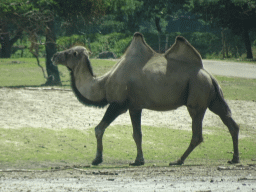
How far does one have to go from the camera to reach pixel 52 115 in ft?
43.5

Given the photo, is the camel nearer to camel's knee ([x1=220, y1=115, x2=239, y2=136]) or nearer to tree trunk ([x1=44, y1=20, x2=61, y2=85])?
camel's knee ([x1=220, y1=115, x2=239, y2=136])

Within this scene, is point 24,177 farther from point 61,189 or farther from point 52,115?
point 52,115

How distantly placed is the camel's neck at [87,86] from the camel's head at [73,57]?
4.7 inches

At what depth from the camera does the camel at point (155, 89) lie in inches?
360

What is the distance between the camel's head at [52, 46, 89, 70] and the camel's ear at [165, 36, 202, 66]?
176 centimetres

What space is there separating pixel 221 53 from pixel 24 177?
3632 centimetres

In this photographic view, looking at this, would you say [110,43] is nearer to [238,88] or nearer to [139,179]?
[238,88]

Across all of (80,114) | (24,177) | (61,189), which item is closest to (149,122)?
(80,114)

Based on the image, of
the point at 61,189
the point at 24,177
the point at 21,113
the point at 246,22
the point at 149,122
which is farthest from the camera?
the point at 246,22

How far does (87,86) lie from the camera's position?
9.68 meters

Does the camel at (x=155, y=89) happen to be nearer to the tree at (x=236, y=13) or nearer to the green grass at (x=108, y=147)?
the green grass at (x=108, y=147)

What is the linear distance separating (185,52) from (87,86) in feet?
6.65

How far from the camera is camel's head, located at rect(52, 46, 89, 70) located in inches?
383

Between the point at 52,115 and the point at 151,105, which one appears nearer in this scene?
the point at 151,105
